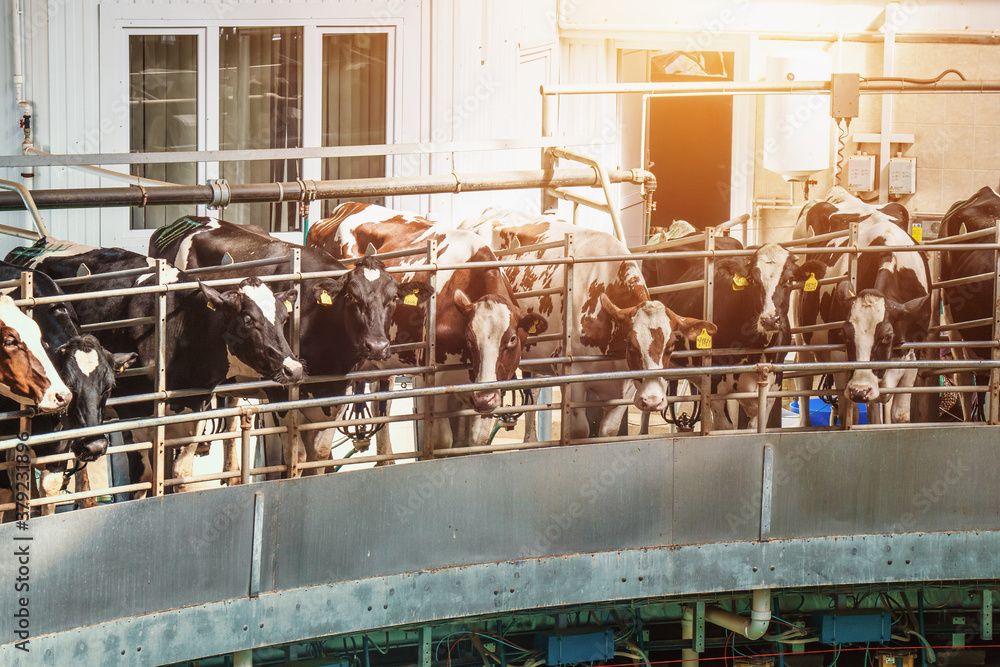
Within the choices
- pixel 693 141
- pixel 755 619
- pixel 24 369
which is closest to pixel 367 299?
pixel 24 369

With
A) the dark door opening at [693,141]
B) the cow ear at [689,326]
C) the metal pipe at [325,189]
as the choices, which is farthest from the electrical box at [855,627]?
the dark door opening at [693,141]

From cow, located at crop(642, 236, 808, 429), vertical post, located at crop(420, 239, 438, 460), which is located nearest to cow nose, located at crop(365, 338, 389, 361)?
vertical post, located at crop(420, 239, 438, 460)

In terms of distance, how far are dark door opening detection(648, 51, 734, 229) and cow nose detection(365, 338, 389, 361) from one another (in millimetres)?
5512

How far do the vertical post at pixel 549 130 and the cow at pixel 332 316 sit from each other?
7.13 feet

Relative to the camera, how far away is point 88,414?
5109 millimetres

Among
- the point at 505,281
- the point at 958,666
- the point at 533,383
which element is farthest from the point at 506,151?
the point at 958,666

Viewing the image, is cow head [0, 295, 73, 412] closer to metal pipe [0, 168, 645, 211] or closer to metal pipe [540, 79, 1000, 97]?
metal pipe [0, 168, 645, 211]

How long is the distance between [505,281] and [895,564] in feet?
9.20

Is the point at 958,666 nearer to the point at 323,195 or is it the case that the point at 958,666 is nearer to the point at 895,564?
the point at 895,564

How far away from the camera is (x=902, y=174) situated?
1013 cm

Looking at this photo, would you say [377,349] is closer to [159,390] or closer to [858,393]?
[159,390]

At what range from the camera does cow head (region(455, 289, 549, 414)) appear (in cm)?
638

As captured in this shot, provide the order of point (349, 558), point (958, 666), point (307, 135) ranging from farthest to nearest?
1. point (307, 135)
2. point (958, 666)
3. point (349, 558)

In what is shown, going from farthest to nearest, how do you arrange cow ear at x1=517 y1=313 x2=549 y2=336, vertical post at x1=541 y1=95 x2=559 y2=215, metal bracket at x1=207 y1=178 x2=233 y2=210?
1. vertical post at x1=541 y1=95 x2=559 y2=215
2. metal bracket at x1=207 y1=178 x2=233 y2=210
3. cow ear at x1=517 y1=313 x2=549 y2=336
